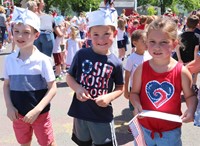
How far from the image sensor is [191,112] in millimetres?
2277

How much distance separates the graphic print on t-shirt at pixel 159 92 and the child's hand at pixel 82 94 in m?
0.49

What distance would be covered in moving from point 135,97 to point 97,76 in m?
0.38

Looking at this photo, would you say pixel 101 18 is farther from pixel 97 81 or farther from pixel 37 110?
pixel 37 110

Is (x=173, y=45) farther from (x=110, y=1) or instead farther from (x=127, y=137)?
(x=110, y=1)

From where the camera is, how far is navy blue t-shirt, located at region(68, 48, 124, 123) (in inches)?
106

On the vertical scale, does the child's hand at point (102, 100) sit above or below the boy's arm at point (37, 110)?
above

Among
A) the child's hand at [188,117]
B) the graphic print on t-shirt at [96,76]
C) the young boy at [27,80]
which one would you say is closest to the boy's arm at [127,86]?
the graphic print on t-shirt at [96,76]

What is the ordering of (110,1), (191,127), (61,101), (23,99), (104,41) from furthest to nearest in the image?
(61,101), (110,1), (191,127), (23,99), (104,41)

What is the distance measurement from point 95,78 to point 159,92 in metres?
0.57

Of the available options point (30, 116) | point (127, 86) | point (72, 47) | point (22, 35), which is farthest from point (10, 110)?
point (72, 47)

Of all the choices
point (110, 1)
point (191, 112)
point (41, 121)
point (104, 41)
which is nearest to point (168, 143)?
point (191, 112)

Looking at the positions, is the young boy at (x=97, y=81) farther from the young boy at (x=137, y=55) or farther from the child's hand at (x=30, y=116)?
the young boy at (x=137, y=55)

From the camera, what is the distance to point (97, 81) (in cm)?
269

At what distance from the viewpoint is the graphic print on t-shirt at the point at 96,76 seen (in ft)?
8.77
